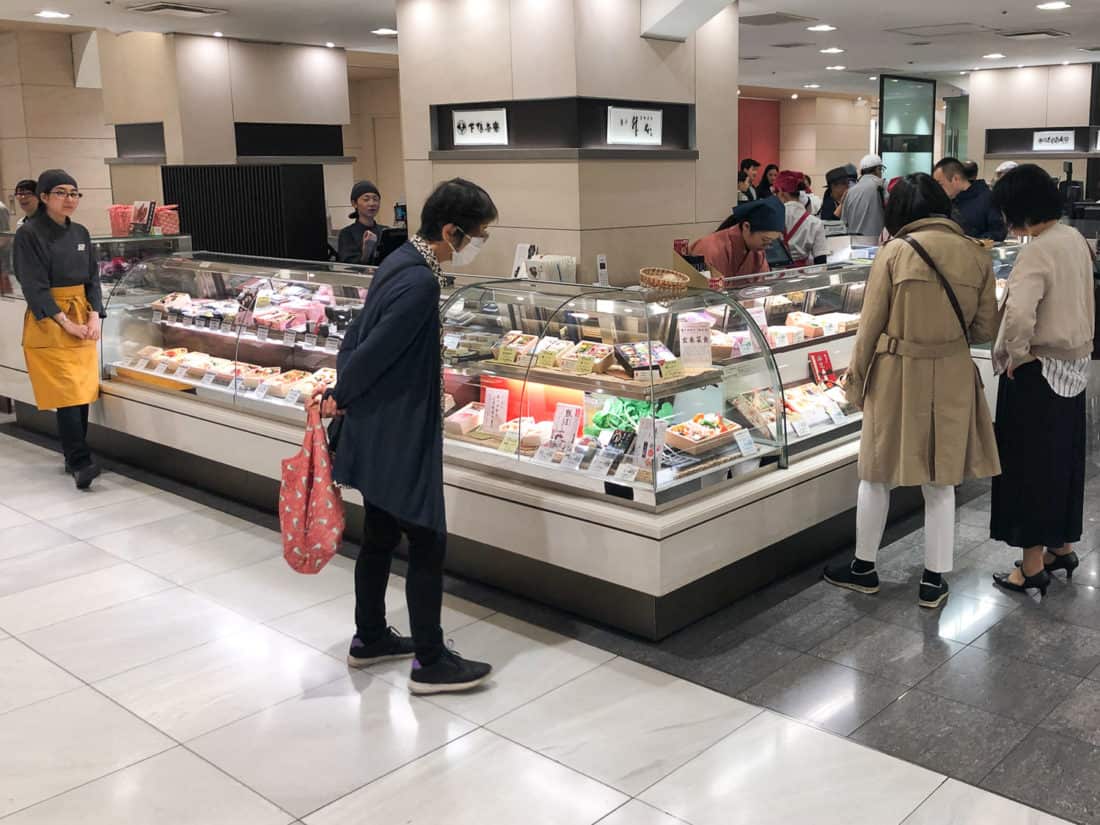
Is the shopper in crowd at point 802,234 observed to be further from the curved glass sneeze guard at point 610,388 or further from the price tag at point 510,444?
the price tag at point 510,444

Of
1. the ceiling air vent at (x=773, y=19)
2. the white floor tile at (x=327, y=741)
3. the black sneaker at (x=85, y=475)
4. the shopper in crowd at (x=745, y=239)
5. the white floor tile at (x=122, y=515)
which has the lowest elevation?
the white floor tile at (x=327, y=741)

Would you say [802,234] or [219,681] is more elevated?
[802,234]

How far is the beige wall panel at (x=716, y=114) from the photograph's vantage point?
24.1 feet

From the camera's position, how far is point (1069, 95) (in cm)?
1316

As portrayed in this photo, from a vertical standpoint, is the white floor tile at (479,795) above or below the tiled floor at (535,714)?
below

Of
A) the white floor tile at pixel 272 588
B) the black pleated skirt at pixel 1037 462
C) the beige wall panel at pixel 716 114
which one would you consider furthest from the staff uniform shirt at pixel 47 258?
the black pleated skirt at pixel 1037 462

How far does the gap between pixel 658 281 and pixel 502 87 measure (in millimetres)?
3224

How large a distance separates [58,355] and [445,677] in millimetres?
3559

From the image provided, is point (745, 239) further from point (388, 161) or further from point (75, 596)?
point (388, 161)

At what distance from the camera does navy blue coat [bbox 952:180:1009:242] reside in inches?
295

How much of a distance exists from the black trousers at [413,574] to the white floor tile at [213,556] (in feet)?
4.13

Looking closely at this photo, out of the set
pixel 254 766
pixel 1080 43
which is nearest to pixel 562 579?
pixel 254 766

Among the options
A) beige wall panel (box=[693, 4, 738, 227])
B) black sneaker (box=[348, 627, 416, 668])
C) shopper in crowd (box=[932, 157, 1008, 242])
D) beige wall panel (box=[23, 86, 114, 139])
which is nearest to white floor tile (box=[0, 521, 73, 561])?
black sneaker (box=[348, 627, 416, 668])

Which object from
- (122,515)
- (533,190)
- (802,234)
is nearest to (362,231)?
(533,190)
